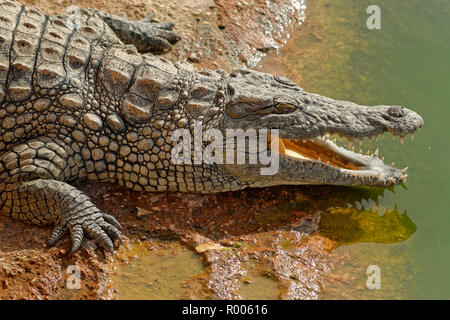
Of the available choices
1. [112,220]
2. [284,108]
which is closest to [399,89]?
[284,108]

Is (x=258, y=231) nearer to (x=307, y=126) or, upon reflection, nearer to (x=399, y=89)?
(x=307, y=126)

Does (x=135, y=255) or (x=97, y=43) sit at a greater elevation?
(x=97, y=43)

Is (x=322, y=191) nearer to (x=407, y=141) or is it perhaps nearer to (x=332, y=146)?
(x=332, y=146)

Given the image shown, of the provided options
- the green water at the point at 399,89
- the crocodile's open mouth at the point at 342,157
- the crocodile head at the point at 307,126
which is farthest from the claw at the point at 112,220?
the green water at the point at 399,89

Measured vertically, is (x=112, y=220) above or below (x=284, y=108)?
below

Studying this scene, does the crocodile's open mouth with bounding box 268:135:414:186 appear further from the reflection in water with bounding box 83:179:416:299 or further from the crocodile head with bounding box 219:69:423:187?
the reflection in water with bounding box 83:179:416:299

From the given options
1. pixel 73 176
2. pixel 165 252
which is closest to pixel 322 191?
pixel 165 252
